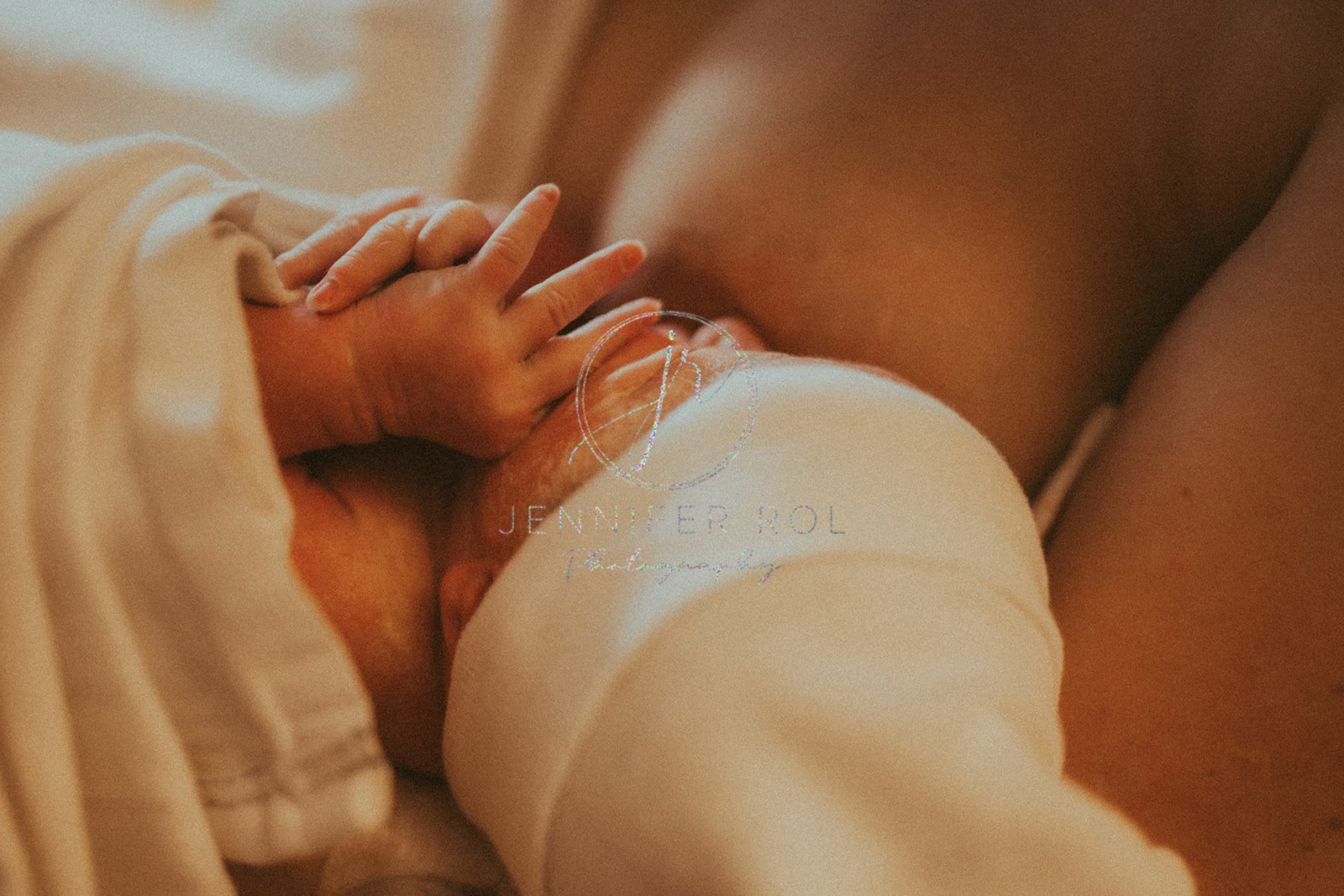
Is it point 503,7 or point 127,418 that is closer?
point 127,418

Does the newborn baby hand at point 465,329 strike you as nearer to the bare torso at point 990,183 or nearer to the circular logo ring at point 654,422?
the circular logo ring at point 654,422

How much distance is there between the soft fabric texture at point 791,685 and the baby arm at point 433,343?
0.22 ft

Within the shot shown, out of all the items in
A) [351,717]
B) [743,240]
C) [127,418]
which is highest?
[743,240]

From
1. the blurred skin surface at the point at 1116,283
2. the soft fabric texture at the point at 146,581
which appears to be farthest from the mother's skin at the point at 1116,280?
the soft fabric texture at the point at 146,581

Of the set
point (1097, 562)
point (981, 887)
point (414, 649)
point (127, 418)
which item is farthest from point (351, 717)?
point (1097, 562)

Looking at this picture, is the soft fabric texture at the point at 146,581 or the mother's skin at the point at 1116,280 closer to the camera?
the soft fabric texture at the point at 146,581

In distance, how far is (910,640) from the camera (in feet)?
1.20

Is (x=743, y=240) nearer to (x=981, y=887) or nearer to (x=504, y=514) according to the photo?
(x=504, y=514)

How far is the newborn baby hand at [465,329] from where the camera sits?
0.43 meters

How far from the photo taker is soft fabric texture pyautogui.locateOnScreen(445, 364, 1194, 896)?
347 millimetres

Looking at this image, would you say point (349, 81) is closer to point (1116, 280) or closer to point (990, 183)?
point (990, 183)

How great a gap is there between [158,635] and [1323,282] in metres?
0.65

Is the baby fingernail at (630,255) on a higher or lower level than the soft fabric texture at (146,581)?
higher

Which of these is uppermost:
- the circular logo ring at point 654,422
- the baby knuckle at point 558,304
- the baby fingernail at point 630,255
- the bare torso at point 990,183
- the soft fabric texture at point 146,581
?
the bare torso at point 990,183
